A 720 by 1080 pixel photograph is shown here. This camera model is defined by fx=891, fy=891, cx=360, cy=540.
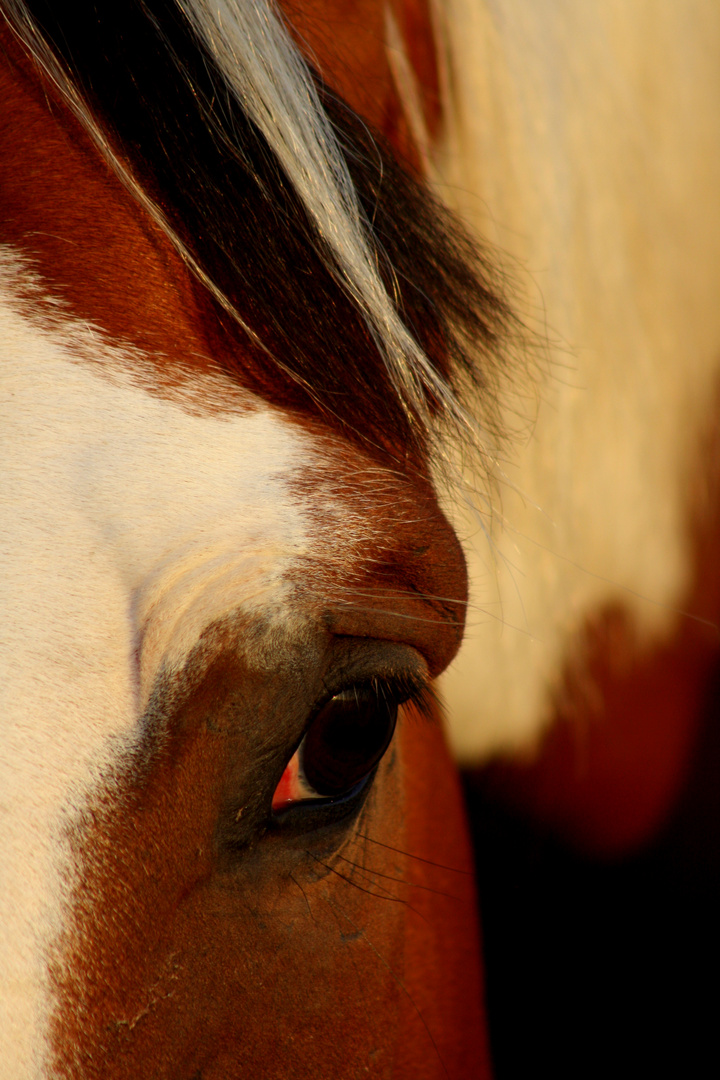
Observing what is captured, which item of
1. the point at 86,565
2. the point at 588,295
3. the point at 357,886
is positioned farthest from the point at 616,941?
the point at 86,565

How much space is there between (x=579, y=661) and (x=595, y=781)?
14cm

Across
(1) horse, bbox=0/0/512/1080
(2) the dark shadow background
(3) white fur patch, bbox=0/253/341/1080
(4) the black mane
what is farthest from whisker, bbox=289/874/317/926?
(2) the dark shadow background

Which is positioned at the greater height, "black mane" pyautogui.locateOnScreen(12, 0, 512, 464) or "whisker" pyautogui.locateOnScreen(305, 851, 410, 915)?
"black mane" pyautogui.locateOnScreen(12, 0, 512, 464)

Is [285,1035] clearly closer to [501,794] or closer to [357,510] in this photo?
[357,510]

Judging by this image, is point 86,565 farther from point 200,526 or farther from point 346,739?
point 346,739

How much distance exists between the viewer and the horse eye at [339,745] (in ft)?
1.64

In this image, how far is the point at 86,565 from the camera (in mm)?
407

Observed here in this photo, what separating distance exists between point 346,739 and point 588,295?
19.3 inches

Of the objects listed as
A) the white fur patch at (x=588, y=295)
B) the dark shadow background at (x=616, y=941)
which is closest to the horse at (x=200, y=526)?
the white fur patch at (x=588, y=295)

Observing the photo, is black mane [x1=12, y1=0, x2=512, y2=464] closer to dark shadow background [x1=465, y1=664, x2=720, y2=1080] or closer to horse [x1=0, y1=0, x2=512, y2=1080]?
horse [x1=0, y1=0, x2=512, y2=1080]

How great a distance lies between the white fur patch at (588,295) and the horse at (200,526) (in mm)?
227

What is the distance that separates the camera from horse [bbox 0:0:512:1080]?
0.40 metres

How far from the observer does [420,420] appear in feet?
1.78

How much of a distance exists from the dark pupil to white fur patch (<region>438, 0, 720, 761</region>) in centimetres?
24
